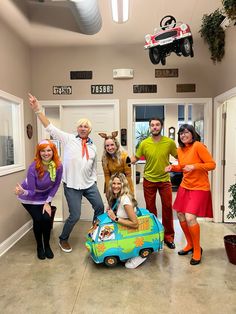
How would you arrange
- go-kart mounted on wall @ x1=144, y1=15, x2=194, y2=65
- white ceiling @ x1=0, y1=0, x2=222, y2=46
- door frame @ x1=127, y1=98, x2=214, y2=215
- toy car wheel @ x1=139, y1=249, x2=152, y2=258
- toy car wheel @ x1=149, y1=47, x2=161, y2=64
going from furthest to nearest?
door frame @ x1=127, y1=98, x2=214, y2=215 < white ceiling @ x1=0, y1=0, x2=222, y2=46 < toy car wheel @ x1=149, y1=47, x2=161, y2=64 < go-kart mounted on wall @ x1=144, y1=15, x2=194, y2=65 < toy car wheel @ x1=139, y1=249, x2=152, y2=258

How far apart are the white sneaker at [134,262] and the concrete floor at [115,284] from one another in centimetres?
5

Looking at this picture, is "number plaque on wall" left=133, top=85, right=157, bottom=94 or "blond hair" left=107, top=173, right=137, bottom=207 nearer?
"blond hair" left=107, top=173, right=137, bottom=207

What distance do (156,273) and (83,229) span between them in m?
1.51

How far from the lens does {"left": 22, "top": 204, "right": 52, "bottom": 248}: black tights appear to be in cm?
265

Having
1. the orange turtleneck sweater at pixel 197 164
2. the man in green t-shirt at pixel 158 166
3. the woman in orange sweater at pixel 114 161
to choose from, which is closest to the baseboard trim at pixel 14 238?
the woman in orange sweater at pixel 114 161

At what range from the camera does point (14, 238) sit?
3.15 m

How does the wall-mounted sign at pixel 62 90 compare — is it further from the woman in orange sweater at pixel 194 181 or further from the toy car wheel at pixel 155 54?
the woman in orange sweater at pixel 194 181

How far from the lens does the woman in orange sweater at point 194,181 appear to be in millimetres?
2427

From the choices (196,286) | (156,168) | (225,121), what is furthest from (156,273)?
(225,121)

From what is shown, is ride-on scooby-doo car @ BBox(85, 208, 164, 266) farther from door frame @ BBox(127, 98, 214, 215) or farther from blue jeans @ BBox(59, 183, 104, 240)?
door frame @ BBox(127, 98, 214, 215)

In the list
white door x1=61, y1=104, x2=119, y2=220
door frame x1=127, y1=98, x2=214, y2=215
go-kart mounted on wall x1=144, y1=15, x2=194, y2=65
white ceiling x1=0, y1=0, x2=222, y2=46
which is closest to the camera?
go-kart mounted on wall x1=144, y1=15, x2=194, y2=65

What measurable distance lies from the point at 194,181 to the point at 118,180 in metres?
0.78

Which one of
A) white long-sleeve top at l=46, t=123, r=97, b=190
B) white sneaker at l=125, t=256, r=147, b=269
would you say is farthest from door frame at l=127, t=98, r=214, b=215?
white sneaker at l=125, t=256, r=147, b=269

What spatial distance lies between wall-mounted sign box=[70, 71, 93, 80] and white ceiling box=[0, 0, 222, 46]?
1.37ft
